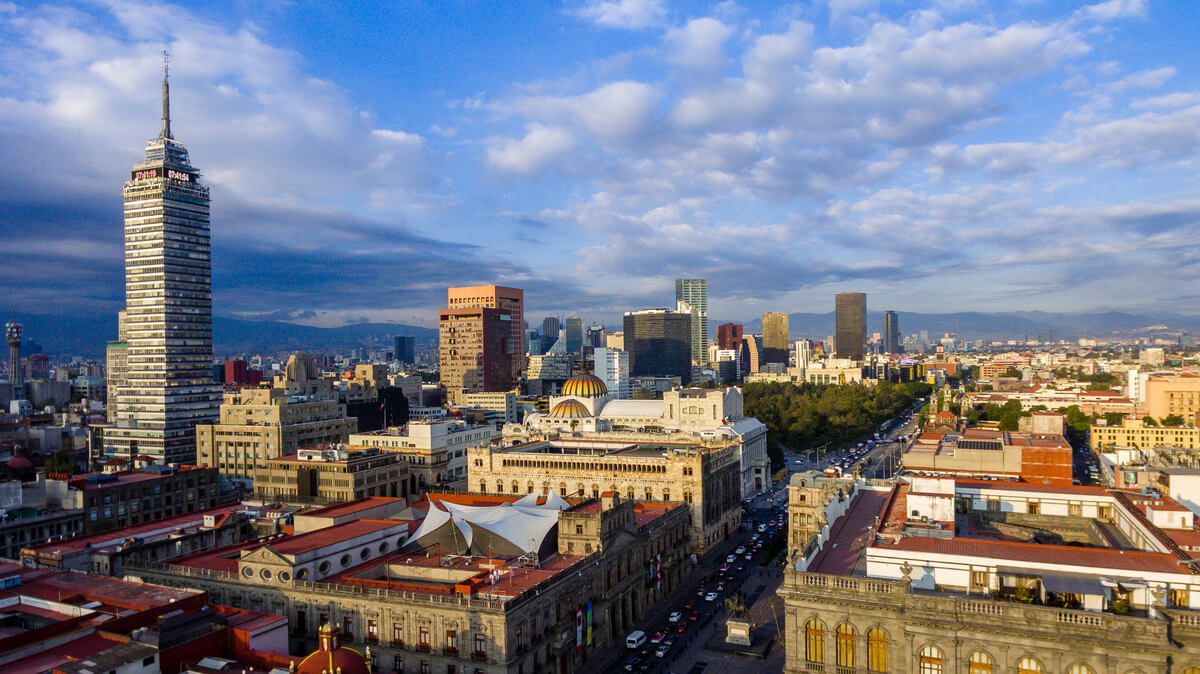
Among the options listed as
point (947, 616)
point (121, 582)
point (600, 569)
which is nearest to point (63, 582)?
point (121, 582)

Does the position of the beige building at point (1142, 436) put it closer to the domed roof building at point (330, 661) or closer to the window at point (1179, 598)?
the window at point (1179, 598)

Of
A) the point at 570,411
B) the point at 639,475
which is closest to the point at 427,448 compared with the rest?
the point at 570,411

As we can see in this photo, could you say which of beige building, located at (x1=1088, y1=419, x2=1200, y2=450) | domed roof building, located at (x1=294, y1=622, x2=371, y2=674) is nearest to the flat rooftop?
domed roof building, located at (x1=294, y1=622, x2=371, y2=674)

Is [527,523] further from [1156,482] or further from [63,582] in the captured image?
[1156,482]

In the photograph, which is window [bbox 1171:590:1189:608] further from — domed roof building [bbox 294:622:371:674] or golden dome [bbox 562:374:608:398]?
golden dome [bbox 562:374:608:398]

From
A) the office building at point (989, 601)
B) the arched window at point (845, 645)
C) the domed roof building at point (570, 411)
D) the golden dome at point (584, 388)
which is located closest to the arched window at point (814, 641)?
the office building at point (989, 601)
